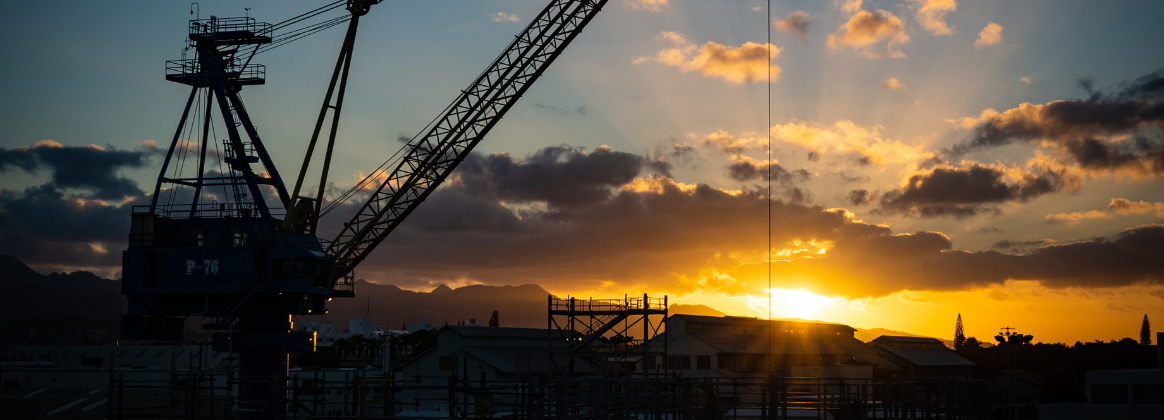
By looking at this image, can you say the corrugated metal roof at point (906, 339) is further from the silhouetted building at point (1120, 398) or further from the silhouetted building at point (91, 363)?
the silhouetted building at point (91, 363)

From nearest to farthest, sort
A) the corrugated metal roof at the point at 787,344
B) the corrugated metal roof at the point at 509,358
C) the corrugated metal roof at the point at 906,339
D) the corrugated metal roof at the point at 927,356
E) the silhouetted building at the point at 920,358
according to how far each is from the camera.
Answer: the corrugated metal roof at the point at 509,358 → the corrugated metal roof at the point at 787,344 → the silhouetted building at the point at 920,358 → the corrugated metal roof at the point at 927,356 → the corrugated metal roof at the point at 906,339

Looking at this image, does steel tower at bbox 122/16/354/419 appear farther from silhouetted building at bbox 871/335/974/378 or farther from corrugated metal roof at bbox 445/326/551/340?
silhouetted building at bbox 871/335/974/378

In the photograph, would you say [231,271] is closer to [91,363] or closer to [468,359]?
[468,359]

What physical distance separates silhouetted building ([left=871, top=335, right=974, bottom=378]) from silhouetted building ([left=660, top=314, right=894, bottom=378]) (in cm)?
676

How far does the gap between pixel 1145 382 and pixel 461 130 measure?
4567cm

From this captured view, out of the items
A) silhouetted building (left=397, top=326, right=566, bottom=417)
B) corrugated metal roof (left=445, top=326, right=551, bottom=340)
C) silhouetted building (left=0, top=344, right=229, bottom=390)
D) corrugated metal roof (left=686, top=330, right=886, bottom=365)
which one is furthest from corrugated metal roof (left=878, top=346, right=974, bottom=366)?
silhouetted building (left=0, top=344, right=229, bottom=390)

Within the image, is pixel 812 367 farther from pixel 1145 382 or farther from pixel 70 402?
pixel 70 402

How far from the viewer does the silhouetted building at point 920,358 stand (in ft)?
334

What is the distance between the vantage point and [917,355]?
106 meters

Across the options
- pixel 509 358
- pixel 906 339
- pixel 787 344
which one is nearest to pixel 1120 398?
pixel 787 344

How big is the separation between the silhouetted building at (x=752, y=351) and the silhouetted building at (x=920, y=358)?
266 inches

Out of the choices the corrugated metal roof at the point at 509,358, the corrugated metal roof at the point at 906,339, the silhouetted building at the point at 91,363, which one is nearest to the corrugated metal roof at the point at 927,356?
the corrugated metal roof at the point at 906,339

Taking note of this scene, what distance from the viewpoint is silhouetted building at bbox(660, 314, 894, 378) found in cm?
7931

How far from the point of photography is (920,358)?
105 metres
